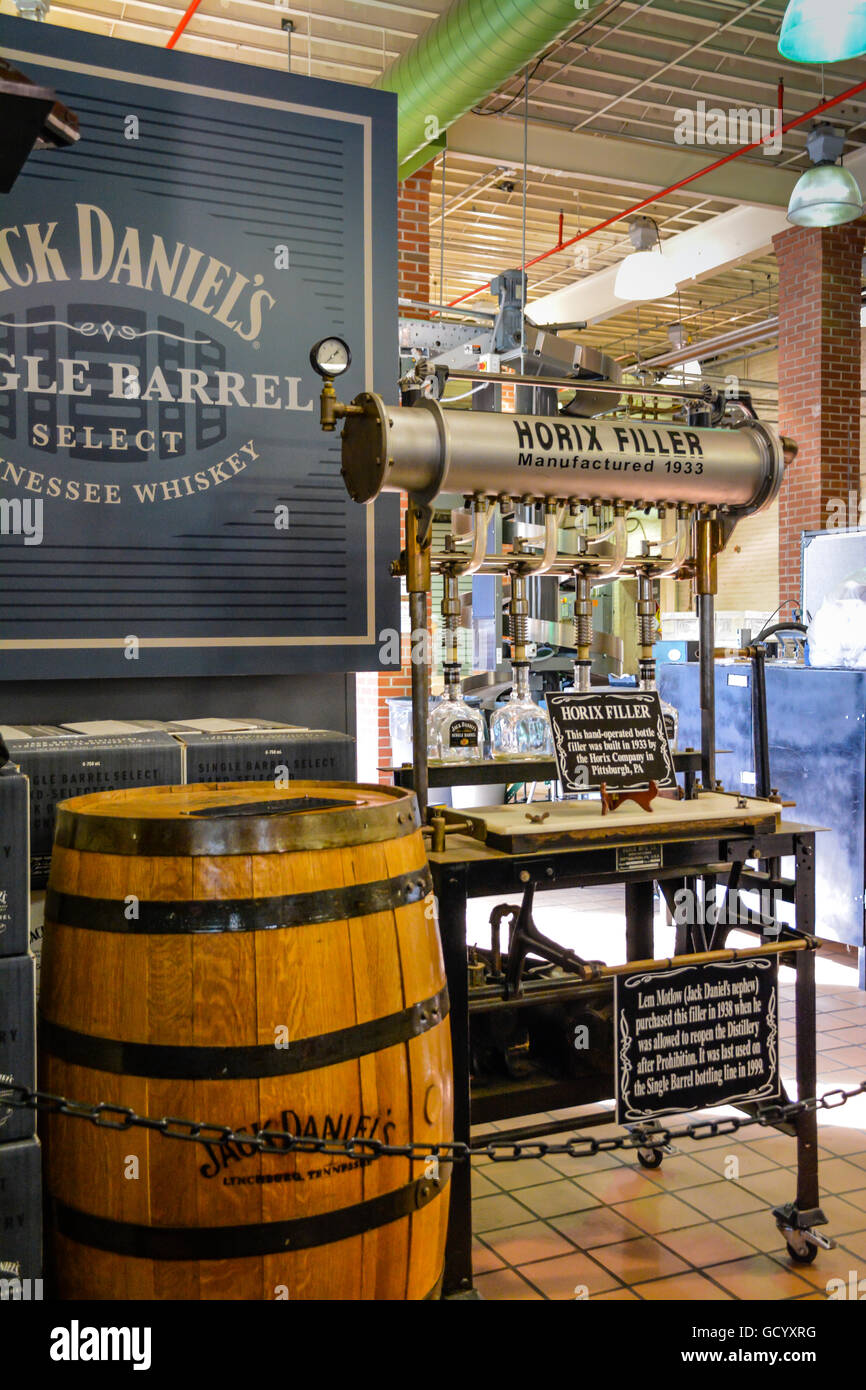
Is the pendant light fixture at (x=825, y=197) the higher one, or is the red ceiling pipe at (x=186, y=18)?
the red ceiling pipe at (x=186, y=18)

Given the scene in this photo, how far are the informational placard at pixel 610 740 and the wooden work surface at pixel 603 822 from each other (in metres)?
0.07

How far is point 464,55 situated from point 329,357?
4.34 meters

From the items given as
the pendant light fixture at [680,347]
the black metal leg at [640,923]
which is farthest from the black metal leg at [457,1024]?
the pendant light fixture at [680,347]

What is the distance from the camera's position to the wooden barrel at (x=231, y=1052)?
1446 mm

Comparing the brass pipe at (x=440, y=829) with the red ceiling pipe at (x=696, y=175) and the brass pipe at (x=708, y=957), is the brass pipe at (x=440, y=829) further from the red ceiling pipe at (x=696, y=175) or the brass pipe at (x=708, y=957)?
the red ceiling pipe at (x=696, y=175)

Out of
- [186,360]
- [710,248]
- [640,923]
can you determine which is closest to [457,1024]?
[640,923]

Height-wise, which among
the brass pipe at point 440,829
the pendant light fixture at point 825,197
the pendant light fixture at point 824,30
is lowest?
the brass pipe at point 440,829

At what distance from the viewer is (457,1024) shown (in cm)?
210

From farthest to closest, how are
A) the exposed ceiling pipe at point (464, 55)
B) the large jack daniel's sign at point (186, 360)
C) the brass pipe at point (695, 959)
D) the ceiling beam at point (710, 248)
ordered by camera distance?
the ceiling beam at point (710, 248) → the exposed ceiling pipe at point (464, 55) → the large jack daniel's sign at point (186, 360) → the brass pipe at point (695, 959)

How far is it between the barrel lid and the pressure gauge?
89 cm

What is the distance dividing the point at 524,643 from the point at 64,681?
108 cm

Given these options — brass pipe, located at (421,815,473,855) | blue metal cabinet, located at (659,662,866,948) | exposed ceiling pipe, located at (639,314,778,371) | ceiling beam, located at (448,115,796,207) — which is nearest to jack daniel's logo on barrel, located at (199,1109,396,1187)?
brass pipe, located at (421,815,473,855)

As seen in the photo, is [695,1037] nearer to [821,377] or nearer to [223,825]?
[223,825]

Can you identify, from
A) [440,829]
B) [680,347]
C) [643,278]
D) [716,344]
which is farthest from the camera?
[680,347]
